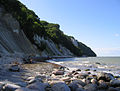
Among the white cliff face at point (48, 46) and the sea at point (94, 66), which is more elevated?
the white cliff face at point (48, 46)

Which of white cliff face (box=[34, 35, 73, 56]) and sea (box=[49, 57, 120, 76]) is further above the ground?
white cliff face (box=[34, 35, 73, 56])

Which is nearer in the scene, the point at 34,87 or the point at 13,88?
the point at 13,88

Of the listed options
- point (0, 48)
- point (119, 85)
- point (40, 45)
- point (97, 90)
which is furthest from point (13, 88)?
point (40, 45)

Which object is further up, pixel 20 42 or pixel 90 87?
pixel 20 42

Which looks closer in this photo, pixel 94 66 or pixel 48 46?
pixel 94 66

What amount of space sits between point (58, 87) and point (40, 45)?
130 feet

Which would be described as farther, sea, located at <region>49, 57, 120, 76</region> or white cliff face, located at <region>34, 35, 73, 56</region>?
white cliff face, located at <region>34, 35, 73, 56</region>

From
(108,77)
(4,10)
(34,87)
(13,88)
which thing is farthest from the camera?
(4,10)

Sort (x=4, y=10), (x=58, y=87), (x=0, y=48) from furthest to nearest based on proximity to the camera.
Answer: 1. (x=4, y=10)
2. (x=0, y=48)
3. (x=58, y=87)

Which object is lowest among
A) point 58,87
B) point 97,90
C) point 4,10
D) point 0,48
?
point 97,90

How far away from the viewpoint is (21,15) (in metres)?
37.3

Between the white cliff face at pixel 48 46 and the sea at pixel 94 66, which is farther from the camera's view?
the white cliff face at pixel 48 46

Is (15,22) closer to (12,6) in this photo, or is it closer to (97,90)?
(12,6)

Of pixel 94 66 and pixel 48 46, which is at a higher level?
pixel 48 46
